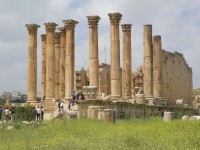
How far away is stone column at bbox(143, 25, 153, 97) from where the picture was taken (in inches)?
1704

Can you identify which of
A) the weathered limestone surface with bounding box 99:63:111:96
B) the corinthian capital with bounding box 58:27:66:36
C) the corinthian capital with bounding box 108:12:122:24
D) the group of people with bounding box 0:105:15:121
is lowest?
the group of people with bounding box 0:105:15:121

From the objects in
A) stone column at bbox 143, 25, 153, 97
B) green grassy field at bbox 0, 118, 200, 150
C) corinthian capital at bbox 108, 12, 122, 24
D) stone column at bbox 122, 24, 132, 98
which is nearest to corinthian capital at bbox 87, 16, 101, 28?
corinthian capital at bbox 108, 12, 122, 24

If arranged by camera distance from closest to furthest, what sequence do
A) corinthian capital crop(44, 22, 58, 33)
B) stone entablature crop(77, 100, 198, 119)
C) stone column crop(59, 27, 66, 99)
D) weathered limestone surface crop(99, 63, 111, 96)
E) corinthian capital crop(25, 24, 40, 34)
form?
stone entablature crop(77, 100, 198, 119), corinthian capital crop(44, 22, 58, 33), corinthian capital crop(25, 24, 40, 34), stone column crop(59, 27, 66, 99), weathered limestone surface crop(99, 63, 111, 96)

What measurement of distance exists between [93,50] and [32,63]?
675 centimetres

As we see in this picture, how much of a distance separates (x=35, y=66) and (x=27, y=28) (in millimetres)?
3852

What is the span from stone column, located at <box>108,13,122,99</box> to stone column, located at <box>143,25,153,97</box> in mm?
2976

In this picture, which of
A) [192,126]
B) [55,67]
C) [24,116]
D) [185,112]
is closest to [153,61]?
[185,112]

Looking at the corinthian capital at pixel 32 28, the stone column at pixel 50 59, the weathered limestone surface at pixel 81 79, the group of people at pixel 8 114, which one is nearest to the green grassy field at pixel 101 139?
the group of people at pixel 8 114

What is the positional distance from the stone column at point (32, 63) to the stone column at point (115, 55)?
25.7 ft

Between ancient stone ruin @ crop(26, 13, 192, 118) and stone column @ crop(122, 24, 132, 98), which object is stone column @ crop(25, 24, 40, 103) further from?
stone column @ crop(122, 24, 132, 98)

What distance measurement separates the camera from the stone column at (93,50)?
41.6 metres

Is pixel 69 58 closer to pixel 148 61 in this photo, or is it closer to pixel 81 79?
pixel 148 61

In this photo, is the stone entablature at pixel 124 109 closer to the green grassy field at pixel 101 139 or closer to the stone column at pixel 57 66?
the green grassy field at pixel 101 139

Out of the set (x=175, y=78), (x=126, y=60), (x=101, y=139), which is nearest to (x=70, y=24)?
(x=126, y=60)
